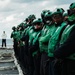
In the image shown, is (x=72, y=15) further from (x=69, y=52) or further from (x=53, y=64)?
(x=53, y=64)

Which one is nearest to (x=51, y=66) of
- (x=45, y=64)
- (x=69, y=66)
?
(x=45, y=64)

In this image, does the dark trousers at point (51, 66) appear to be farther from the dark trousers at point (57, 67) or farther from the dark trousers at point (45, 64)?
the dark trousers at point (45, 64)

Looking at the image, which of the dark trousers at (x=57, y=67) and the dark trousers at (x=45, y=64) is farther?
the dark trousers at (x=45, y=64)

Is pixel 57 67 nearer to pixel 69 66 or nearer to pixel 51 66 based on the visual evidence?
pixel 69 66

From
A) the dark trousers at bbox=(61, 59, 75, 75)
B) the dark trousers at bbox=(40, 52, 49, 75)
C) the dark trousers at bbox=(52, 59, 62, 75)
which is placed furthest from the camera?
the dark trousers at bbox=(40, 52, 49, 75)

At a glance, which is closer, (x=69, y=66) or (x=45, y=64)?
(x=69, y=66)

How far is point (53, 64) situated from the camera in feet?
26.6

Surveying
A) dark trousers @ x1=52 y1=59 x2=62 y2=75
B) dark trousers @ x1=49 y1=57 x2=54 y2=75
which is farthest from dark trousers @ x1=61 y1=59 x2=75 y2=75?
dark trousers @ x1=49 y1=57 x2=54 y2=75

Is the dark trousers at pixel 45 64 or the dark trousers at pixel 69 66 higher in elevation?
the dark trousers at pixel 69 66

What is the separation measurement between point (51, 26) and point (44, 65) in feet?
3.09

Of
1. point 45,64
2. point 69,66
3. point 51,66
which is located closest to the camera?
point 69,66

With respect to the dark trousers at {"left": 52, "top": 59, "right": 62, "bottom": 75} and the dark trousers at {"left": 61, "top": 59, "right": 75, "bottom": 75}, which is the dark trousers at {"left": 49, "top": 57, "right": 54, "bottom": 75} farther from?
the dark trousers at {"left": 61, "top": 59, "right": 75, "bottom": 75}

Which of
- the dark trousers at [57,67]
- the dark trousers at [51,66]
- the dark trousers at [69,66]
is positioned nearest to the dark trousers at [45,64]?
the dark trousers at [51,66]

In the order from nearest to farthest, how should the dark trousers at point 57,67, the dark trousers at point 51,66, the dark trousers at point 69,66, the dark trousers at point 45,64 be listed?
1. the dark trousers at point 69,66
2. the dark trousers at point 57,67
3. the dark trousers at point 51,66
4. the dark trousers at point 45,64
